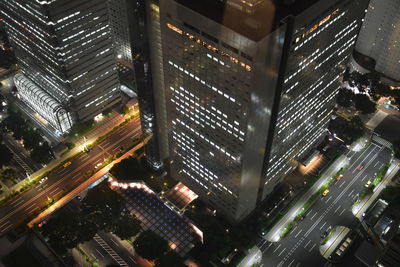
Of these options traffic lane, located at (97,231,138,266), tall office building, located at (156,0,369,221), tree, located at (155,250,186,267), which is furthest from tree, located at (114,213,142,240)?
tall office building, located at (156,0,369,221)

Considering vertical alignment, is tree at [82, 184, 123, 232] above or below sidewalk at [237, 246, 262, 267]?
above

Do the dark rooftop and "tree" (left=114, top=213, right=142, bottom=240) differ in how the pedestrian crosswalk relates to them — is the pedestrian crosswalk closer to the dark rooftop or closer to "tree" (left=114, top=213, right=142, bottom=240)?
"tree" (left=114, top=213, right=142, bottom=240)

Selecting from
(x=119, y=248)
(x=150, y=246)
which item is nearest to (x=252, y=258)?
(x=150, y=246)

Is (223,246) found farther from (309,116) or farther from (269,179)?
(309,116)

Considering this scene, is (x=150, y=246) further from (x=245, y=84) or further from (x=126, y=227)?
(x=245, y=84)

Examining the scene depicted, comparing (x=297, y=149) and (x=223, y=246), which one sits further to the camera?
(x=297, y=149)

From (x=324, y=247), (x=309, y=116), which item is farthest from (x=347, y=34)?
(x=324, y=247)
